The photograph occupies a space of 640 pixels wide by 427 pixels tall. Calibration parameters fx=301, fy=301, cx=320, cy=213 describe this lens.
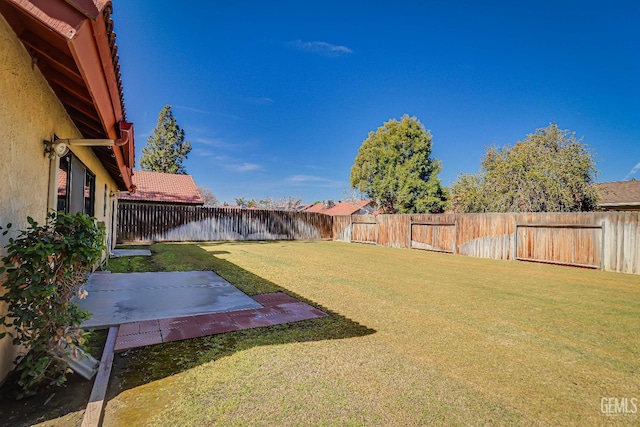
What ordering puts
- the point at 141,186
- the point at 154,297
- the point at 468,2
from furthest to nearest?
the point at 141,186 → the point at 468,2 → the point at 154,297

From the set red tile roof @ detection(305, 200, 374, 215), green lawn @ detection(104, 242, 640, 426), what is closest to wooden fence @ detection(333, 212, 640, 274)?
green lawn @ detection(104, 242, 640, 426)

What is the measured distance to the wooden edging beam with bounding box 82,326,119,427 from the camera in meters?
1.79

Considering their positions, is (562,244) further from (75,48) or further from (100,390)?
(75,48)

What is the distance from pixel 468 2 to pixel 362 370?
1719cm

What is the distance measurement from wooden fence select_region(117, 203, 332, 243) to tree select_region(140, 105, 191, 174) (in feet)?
55.1

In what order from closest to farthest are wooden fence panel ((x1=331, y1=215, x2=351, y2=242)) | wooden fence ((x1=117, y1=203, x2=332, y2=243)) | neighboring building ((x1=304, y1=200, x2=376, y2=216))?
1. wooden fence ((x1=117, y1=203, x2=332, y2=243))
2. wooden fence panel ((x1=331, y1=215, x2=351, y2=242))
3. neighboring building ((x1=304, y1=200, x2=376, y2=216))

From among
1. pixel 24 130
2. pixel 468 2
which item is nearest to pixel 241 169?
pixel 468 2

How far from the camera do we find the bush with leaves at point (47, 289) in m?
1.84

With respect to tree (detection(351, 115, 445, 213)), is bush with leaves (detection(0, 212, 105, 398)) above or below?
below

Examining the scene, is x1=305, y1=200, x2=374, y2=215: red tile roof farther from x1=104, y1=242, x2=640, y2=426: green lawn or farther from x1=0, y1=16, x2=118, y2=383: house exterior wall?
x1=0, y1=16, x2=118, y2=383: house exterior wall

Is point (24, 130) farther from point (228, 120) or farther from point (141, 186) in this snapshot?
point (228, 120)

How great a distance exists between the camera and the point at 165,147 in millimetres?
31203

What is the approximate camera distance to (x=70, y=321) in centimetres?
204

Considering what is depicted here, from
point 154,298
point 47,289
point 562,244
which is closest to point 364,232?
point 562,244
